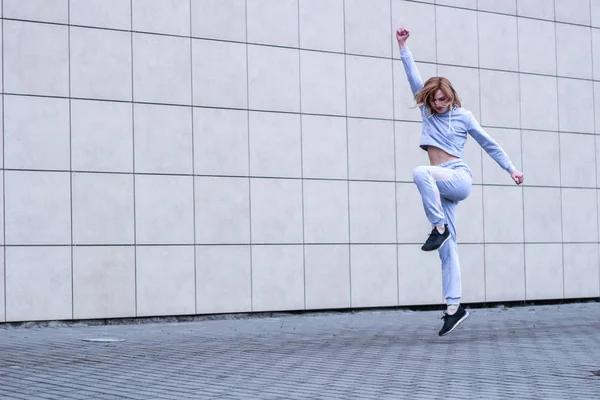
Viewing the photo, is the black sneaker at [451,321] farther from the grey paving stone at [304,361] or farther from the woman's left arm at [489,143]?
the woman's left arm at [489,143]

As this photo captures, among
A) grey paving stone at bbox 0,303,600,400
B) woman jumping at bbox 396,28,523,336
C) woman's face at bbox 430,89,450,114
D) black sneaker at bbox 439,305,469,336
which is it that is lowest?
grey paving stone at bbox 0,303,600,400

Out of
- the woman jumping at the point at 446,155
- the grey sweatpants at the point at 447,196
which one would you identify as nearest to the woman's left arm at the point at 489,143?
the woman jumping at the point at 446,155

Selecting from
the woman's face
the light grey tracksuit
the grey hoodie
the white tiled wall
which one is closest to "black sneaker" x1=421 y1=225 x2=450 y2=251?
the light grey tracksuit

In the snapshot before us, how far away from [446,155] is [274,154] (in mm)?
4550

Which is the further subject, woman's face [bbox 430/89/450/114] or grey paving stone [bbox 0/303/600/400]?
woman's face [bbox 430/89/450/114]

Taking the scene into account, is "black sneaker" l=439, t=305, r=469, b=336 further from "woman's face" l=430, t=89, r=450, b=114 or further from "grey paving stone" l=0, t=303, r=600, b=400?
"woman's face" l=430, t=89, r=450, b=114

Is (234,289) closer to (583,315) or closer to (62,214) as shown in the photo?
(62,214)

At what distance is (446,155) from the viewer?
9484 mm

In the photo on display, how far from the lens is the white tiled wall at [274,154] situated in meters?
12.1

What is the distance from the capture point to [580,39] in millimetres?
16859

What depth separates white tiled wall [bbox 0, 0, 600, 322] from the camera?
12.1 metres

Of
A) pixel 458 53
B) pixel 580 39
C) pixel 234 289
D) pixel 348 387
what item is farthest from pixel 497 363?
pixel 580 39

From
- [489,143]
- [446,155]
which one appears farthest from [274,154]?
[489,143]

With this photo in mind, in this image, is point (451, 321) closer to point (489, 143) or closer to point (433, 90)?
point (489, 143)
